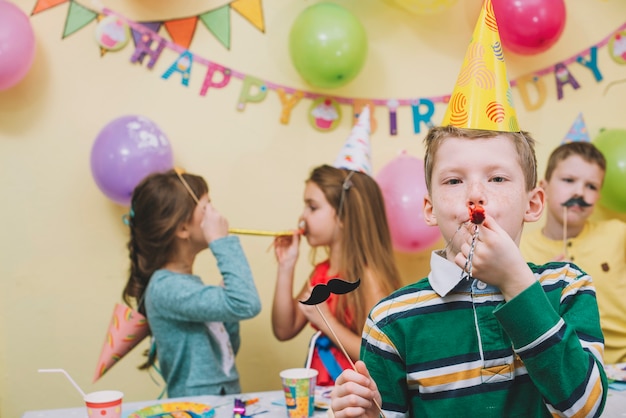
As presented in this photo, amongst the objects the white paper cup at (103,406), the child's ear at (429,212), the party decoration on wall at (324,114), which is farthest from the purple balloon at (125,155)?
the child's ear at (429,212)

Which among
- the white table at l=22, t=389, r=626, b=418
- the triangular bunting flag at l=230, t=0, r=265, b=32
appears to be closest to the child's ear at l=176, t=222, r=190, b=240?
the white table at l=22, t=389, r=626, b=418

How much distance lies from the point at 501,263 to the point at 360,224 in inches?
46.8

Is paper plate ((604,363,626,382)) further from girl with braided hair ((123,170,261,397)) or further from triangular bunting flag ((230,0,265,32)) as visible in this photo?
triangular bunting flag ((230,0,265,32))

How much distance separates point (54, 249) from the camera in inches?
87.0

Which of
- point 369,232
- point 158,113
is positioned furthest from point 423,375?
point 158,113

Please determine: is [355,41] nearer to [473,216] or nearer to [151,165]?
[151,165]

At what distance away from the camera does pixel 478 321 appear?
35.2 inches

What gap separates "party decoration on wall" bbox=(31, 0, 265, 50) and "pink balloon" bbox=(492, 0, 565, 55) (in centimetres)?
84

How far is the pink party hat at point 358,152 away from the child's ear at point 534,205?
1079 millimetres

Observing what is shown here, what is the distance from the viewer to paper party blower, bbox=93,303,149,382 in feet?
6.22

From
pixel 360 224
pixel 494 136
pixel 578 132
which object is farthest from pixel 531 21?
pixel 494 136

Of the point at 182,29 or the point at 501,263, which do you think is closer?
the point at 501,263

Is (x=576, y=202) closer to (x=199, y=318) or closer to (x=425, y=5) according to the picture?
(x=425, y=5)

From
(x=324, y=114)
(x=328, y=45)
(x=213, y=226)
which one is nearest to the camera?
(x=213, y=226)
